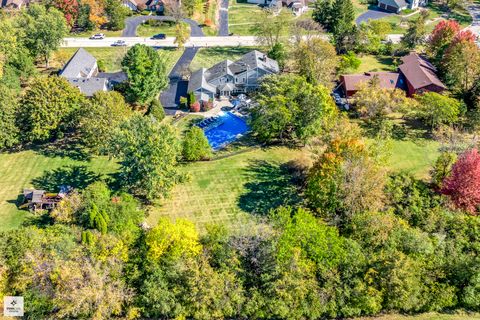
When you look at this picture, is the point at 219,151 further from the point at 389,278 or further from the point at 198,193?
the point at 389,278

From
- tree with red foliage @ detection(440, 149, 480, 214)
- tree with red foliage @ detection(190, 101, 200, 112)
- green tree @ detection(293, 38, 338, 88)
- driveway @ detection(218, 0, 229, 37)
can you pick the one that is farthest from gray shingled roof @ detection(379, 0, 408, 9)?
tree with red foliage @ detection(440, 149, 480, 214)

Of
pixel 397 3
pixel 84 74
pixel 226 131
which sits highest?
pixel 397 3

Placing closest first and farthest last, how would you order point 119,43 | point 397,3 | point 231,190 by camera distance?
point 231,190 → point 119,43 → point 397,3

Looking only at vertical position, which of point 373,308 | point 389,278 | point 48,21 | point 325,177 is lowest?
point 373,308

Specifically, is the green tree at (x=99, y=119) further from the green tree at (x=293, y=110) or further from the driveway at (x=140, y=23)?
the driveway at (x=140, y=23)

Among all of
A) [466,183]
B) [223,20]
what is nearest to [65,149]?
[466,183]

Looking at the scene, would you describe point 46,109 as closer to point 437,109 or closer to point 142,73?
point 142,73

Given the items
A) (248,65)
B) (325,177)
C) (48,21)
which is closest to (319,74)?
(248,65)

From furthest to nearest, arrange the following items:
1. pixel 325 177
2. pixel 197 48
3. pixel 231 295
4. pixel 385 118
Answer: pixel 197 48 → pixel 385 118 → pixel 325 177 → pixel 231 295
